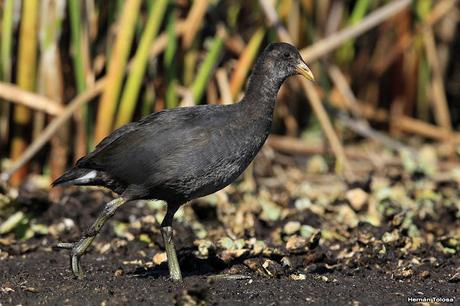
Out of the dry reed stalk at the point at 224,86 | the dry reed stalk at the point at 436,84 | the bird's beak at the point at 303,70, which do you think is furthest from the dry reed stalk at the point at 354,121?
→ the bird's beak at the point at 303,70

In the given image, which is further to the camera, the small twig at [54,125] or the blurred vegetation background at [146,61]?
Answer: the blurred vegetation background at [146,61]

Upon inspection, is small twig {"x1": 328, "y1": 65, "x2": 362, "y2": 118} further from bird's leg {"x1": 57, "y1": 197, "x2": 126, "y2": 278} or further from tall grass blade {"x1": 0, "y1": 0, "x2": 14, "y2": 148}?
bird's leg {"x1": 57, "y1": 197, "x2": 126, "y2": 278}

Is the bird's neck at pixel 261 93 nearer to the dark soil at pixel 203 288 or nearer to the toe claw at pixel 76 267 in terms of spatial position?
the dark soil at pixel 203 288

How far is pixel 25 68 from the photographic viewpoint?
6.56 metres

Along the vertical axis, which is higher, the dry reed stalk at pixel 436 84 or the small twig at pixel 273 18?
the small twig at pixel 273 18

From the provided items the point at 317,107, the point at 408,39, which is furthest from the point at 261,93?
the point at 408,39

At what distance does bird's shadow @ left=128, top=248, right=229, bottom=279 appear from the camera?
4871 mm

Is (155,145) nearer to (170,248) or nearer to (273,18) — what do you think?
(170,248)

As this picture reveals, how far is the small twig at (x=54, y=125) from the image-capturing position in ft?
20.5

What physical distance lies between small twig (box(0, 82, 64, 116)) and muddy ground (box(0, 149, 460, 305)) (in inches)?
23.3

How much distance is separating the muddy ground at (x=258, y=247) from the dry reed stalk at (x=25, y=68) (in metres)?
0.38

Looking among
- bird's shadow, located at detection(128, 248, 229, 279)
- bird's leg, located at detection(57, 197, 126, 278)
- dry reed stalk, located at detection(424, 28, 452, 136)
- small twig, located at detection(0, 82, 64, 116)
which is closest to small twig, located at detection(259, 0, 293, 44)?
small twig, located at detection(0, 82, 64, 116)

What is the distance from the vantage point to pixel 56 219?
5.98m

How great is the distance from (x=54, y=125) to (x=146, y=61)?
0.79 metres
